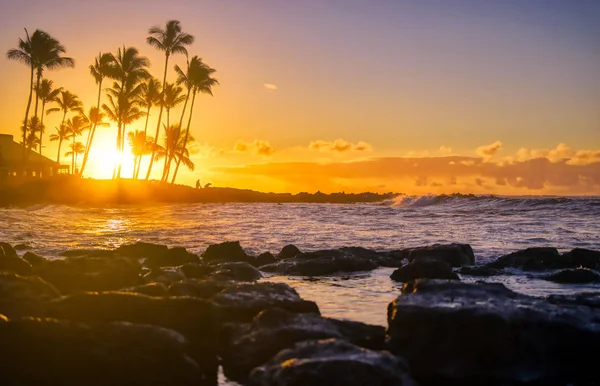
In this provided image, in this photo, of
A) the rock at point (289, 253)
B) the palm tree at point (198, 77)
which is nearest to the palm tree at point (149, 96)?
the palm tree at point (198, 77)

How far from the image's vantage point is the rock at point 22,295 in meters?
7.55

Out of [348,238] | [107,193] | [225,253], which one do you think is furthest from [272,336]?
[107,193]

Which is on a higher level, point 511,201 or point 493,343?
point 511,201

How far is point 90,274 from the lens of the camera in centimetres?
1019

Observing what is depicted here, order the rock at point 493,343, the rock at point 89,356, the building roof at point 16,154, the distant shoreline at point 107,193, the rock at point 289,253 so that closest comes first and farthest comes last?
1. the rock at point 89,356
2. the rock at point 493,343
3. the rock at point 289,253
4. the distant shoreline at point 107,193
5. the building roof at point 16,154

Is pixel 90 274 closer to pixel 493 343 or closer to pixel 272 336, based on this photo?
pixel 272 336

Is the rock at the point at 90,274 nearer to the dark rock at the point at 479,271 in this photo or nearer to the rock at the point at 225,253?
the rock at the point at 225,253

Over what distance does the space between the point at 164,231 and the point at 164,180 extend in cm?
4295

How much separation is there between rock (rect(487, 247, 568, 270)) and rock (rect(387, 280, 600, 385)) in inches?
337

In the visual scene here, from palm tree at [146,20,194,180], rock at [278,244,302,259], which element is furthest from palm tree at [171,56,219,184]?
rock at [278,244,302,259]

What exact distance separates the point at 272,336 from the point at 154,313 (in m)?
1.50

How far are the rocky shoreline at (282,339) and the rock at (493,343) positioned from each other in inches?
0.4

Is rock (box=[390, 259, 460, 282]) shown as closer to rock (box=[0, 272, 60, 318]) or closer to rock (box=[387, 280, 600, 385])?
rock (box=[387, 280, 600, 385])

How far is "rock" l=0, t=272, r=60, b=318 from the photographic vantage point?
24.8 feet
